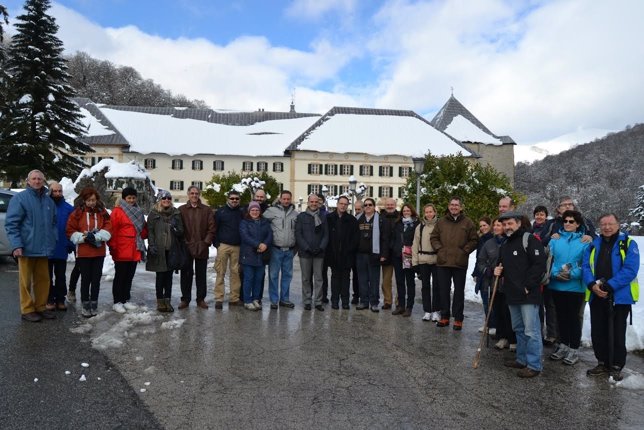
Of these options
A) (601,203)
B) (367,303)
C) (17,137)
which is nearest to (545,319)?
(367,303)

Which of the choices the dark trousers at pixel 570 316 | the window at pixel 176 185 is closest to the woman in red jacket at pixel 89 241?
the dark trousers at pixel 570 316

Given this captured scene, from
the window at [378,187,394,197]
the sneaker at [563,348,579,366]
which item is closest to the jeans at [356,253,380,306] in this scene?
the sneaker at [563,348,579,366]

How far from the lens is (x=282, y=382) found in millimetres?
5109

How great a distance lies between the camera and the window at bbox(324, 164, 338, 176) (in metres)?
63.3

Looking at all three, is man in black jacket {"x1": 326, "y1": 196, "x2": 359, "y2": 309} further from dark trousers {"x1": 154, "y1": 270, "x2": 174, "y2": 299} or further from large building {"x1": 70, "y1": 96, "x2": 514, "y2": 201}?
large building {"x1": 70, "y1": 96, "x2": 514, "y2": 201}

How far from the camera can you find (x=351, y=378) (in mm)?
5309

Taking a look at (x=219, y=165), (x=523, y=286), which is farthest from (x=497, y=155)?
(x=523, y=286)

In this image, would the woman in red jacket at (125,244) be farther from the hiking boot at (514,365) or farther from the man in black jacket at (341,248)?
the hiking boot at (514,365)

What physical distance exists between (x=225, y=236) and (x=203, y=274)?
0.72m

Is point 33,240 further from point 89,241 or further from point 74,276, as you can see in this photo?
point 74,276

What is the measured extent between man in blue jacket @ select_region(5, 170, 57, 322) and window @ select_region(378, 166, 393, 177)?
188 feet

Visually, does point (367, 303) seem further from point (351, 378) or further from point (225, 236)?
point (351, 378)

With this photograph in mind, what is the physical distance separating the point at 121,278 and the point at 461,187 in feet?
80.9

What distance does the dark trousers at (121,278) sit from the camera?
7.96 metres
